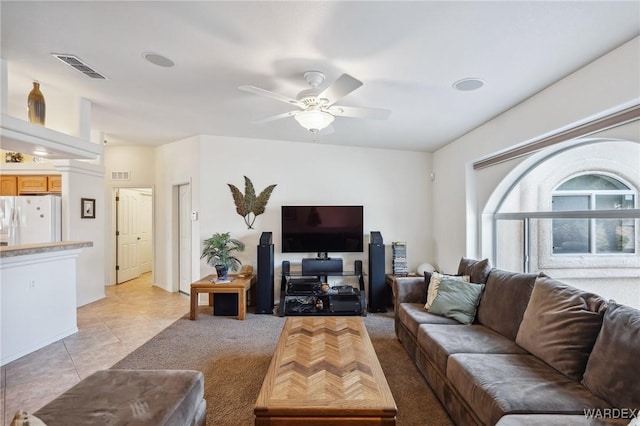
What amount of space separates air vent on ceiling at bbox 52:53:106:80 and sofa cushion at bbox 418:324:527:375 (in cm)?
382

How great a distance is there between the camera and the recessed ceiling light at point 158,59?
100 inches

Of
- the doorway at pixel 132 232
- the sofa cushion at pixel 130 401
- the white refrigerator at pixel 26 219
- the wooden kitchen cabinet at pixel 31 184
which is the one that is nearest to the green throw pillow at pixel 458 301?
the sofa cushion at pixel 130 401

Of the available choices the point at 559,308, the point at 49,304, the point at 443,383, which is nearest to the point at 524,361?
the point at 559,308

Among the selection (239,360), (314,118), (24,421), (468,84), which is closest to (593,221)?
(468,84)

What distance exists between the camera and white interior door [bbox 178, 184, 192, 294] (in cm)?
549

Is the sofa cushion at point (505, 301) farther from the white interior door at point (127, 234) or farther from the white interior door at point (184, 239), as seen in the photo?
the white interior door at point (127, 234)

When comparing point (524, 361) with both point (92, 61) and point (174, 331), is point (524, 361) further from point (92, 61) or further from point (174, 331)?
point (92, 61)

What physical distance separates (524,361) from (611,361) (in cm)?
46

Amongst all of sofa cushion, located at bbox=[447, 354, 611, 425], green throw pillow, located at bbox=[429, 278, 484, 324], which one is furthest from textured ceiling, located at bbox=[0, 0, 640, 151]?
sofa cushion, located at bbox=[447, 354, 611, 425]

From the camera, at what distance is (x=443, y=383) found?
6.86 ft

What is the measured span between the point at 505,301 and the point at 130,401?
101 inches

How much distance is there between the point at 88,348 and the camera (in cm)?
322

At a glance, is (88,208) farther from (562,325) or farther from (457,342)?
(562,325)

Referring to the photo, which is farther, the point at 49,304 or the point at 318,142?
the point at 318,142
